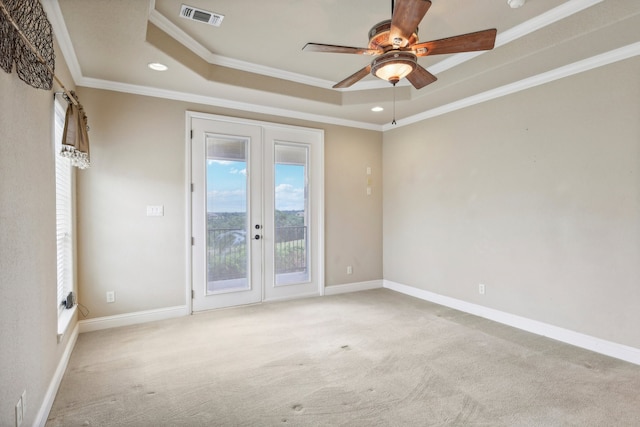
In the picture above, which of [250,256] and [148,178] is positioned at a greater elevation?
[148,178]

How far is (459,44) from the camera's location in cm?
224

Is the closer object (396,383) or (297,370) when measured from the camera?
(396,383)

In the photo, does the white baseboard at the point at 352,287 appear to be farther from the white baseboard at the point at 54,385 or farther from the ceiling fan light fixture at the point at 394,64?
the ceiling fan light fixture at the point at 394,64

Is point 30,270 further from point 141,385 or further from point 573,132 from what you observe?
point 573,132

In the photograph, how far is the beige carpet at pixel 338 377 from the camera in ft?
7.08

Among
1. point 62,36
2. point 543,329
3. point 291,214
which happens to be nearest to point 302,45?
point 62,36

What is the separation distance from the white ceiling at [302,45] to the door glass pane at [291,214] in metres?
0.78

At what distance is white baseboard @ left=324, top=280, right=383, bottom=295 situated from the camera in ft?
16.8

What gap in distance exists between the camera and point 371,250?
550 centimetres

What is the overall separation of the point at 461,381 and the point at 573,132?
2504mm

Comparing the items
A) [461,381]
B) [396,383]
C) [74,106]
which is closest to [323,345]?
[396,383]

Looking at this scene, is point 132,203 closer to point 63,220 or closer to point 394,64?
point 63,220

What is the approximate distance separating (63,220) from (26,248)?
4.96ft

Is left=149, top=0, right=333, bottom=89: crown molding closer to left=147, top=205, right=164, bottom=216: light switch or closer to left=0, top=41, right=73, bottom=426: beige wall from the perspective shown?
left=0, top=41, right=73, bottom=426: beige wall
